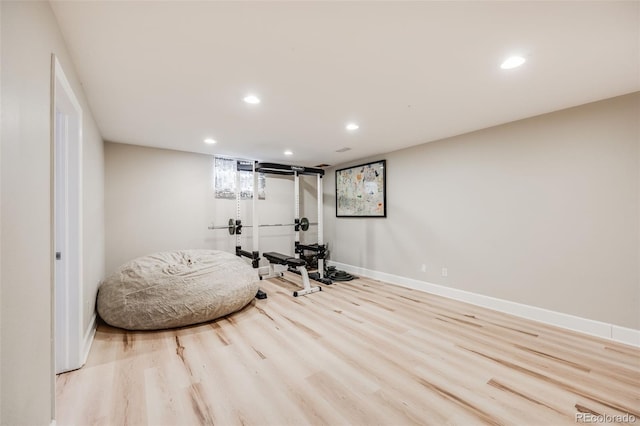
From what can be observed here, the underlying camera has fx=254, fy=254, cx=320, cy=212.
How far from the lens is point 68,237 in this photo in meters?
1.97

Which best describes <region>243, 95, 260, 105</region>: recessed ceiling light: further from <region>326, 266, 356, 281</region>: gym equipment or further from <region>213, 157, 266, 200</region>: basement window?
<region>326, 266, 356, 281</region>: gym equipment

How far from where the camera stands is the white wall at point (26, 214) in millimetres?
899

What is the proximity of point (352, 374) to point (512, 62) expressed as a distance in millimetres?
2648

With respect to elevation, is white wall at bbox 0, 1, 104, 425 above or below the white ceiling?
below

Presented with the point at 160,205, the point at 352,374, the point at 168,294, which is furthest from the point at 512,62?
the point at 160,205

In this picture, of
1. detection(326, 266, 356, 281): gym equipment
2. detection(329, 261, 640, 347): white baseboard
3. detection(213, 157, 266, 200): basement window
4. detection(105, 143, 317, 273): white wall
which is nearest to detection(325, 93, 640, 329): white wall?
detection(329, 261, 640, 347): white baseboard

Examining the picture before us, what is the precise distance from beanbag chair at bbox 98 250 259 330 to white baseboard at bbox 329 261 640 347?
267 cm

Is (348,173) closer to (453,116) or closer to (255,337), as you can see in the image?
(453,116)

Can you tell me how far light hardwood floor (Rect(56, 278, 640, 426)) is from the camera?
159 centimetres

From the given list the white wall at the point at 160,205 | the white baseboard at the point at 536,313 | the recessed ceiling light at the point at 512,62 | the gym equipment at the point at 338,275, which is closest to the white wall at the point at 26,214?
the recessed ceiling light at the point at 512,62

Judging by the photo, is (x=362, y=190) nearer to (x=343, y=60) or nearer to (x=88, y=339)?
(x=343, y=60)

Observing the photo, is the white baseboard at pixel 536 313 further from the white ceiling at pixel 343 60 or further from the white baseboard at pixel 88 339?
the white baseboard at pixel 88 339

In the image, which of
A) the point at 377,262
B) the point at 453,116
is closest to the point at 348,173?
the point at 377,262

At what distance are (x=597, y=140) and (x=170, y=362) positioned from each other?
454 cm
